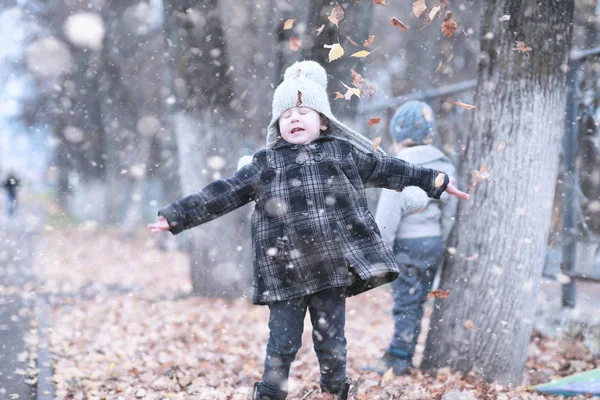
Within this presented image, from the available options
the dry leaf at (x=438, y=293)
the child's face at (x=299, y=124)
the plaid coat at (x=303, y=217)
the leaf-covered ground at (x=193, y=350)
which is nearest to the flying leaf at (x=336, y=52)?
the child's face at (x=299, y=124)

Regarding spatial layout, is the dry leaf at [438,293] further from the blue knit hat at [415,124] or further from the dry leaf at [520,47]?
the dry leaf at [520,47]

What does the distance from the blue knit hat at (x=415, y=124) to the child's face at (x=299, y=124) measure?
1566 mm

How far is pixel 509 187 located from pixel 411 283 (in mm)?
1048

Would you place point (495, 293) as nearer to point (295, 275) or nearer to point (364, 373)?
point (364, 373)

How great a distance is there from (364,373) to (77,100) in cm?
2059

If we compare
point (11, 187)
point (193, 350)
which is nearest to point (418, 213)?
point (193, 350)

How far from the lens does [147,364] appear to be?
17.3 feet

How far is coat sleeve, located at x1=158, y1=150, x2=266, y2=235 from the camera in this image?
10.8 ft

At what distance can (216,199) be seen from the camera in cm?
336

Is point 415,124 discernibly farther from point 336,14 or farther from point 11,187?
point 11,187

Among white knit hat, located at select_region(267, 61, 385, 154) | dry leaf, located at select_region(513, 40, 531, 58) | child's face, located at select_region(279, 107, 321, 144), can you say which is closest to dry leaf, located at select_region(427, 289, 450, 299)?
white knit hat, located at select_region(267, 61, 385, 154)

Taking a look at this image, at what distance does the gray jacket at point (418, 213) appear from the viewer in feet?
15.2

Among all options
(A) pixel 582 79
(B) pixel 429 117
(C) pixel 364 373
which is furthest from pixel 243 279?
(A) pixel 582 79

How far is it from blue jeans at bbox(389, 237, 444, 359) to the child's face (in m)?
1.71
